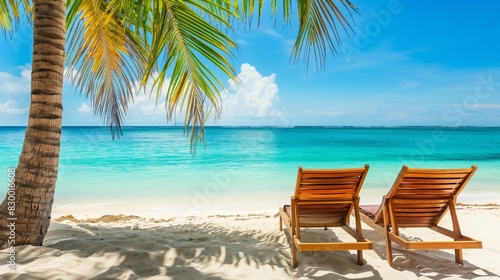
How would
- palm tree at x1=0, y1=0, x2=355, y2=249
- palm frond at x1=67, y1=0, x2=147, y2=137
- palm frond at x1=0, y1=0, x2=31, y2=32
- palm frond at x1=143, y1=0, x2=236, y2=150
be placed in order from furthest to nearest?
palm frond at x1=67, y1=0, x2=147, y2=137, palm frond at x1=0, y1=0, x2=31, y2=32, palm frond at x1=143, y1=0, x2=236, y2=150, palm tree at x1=0, y1=0, x2=355, y2=249

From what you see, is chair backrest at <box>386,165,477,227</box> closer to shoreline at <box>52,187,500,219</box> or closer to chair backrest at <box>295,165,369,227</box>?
chair backrest at <box>295,165,369,227</box>

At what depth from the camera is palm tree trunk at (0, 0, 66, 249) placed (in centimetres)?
266

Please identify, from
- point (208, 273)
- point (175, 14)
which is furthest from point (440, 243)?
point (175, 14)

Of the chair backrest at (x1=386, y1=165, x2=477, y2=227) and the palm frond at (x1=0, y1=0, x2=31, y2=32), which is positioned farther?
the palm frond at (x1=0, y1=0, x2=31, y2=32)

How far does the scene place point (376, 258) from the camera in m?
2.99

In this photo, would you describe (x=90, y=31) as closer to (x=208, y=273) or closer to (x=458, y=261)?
(x=208, y=273)

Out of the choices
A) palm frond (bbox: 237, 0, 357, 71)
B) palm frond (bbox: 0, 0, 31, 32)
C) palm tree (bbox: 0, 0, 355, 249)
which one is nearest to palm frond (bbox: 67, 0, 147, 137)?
palm tree (bbox: 0, 0, 355, 249)

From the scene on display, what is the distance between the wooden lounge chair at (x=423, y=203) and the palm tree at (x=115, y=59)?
54.8 inches

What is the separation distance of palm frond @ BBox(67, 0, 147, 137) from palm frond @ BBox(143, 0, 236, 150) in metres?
1.03

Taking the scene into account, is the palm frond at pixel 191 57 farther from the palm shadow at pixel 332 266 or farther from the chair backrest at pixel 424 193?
the chair backrest at pixel 424 193

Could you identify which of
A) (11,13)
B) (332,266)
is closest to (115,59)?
(11,13)

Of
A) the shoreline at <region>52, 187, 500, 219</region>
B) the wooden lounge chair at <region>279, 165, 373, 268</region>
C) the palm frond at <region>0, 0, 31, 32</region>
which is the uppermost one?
the palm frond at <region>0, 0, 31, 32</region>

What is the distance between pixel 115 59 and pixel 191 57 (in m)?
1.66

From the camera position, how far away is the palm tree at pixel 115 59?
2.68 meters
